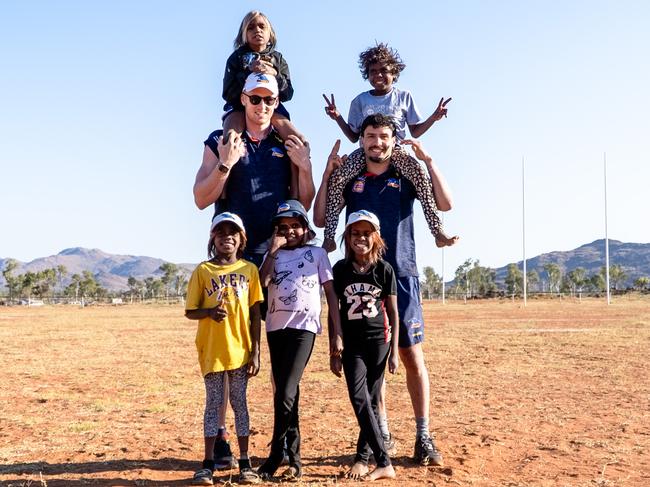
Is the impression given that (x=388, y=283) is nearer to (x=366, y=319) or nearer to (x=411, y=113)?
(x=366, y=319)

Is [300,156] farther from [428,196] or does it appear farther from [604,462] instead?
[604,462]

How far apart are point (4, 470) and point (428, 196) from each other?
3849 mm

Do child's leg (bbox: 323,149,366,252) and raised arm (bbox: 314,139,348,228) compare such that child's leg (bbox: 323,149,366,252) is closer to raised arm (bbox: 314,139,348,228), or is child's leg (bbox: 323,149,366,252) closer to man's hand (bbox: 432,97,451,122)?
raised arm (bbox: 314,139,348,228)

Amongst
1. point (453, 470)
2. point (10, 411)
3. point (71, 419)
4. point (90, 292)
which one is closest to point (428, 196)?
point (453, 470)

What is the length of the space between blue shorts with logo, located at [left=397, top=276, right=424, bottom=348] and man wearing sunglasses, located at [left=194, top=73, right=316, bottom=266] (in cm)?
97

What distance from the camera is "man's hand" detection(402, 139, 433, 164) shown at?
499 cm

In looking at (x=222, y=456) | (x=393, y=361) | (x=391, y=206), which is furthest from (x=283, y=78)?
(x=222, y=456)

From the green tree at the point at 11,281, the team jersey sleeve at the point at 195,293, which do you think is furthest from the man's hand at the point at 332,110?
the green tree at the point at 11,281

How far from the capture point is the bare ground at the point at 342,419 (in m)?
5.12

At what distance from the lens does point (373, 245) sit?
4.82m

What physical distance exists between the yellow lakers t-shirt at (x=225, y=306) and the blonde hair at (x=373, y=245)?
0.70 meters

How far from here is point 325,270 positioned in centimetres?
473

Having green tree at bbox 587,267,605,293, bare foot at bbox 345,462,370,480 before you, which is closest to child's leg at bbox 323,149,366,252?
bare foot at bbox 345,462,370,480

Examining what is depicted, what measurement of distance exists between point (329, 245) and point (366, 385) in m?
1.08
